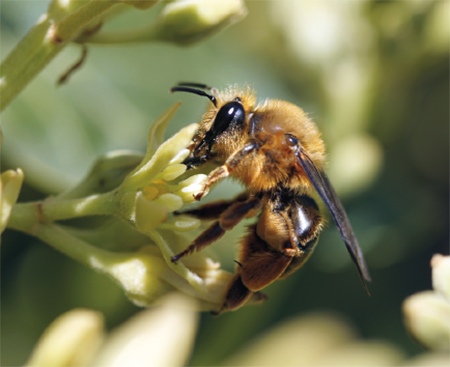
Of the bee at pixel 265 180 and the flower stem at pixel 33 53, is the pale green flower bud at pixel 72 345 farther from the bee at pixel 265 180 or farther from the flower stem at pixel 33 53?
the flower stem at pixel 33 53

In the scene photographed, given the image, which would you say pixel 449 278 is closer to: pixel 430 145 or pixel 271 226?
pixel 271 226

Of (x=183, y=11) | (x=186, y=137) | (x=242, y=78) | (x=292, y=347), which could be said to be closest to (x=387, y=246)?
(x=292, y=347)

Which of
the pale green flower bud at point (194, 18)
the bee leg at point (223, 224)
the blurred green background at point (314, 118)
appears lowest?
the blurred green background at point (314, 118)

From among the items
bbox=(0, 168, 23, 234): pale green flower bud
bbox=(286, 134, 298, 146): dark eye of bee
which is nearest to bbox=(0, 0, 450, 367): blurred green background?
bbox=(286, 134, 298, 146): dark eye of bee

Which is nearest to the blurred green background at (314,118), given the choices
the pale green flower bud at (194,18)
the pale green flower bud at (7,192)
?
the pale green flower bud at (194,18)

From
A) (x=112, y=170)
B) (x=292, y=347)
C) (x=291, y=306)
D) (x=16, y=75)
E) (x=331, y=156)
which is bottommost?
(x=291, y=306)

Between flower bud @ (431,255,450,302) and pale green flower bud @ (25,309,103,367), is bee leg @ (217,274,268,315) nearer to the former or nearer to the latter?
pale green flower bud @ (25,309,103,367)
